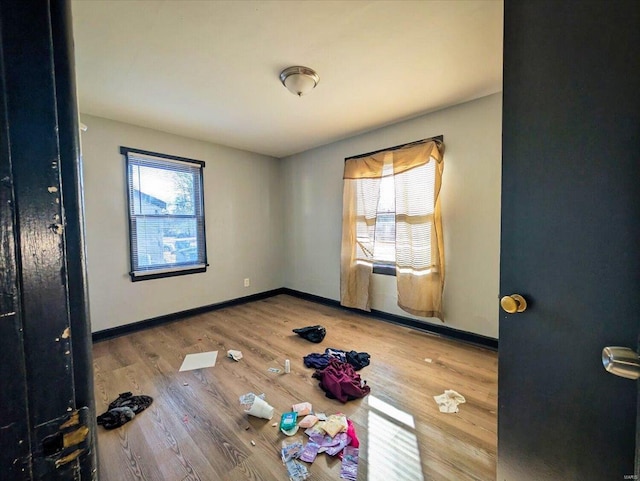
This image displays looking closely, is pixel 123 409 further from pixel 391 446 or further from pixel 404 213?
pixel 404 213

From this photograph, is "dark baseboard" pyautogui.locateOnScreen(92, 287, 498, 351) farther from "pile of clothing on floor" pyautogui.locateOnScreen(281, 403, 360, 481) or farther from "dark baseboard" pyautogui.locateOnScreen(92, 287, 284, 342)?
"pile of clothing on floor" pyautogui.locateOnScreen(281, 403, 360, 481)

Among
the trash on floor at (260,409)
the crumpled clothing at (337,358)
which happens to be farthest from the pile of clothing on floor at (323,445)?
the crumpled clothing at (337,358)

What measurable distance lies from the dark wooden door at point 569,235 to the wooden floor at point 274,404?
26.2 inches

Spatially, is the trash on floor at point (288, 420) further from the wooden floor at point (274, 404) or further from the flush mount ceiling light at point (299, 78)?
the flush mount ceiling light at point (299, 78)

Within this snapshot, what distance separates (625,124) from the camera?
61 cm

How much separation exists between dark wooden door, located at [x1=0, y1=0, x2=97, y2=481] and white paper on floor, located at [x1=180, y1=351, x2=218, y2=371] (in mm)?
2151

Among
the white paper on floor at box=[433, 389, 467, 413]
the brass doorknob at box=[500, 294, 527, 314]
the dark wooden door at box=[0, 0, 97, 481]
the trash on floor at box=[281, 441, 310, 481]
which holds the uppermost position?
the dark wooden door at box=[0, 0, 97, 481]

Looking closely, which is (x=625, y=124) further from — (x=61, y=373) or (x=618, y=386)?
(x=61, y=373)

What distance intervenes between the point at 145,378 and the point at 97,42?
241 cm

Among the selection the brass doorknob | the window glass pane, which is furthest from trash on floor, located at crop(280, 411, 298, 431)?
the window glass pane

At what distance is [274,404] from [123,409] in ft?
3.17

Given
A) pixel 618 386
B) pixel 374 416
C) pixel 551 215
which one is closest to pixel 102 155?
pixel 374 416

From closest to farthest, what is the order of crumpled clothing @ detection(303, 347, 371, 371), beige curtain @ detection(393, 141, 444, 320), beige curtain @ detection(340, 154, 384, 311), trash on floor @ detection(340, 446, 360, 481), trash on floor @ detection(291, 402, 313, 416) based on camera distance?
trash on floor @ detection(340, 446, 360, 481) < trash on floor @ detection(291, 402, 313, 416) < crumpled clothing @ detection(303, 347, 371, 371) < beige curtain @ detection(393, 141, 444, 320) < beige curtain @ detection(340, 154, 384, 311)

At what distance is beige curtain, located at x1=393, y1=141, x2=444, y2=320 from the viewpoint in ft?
8.86
